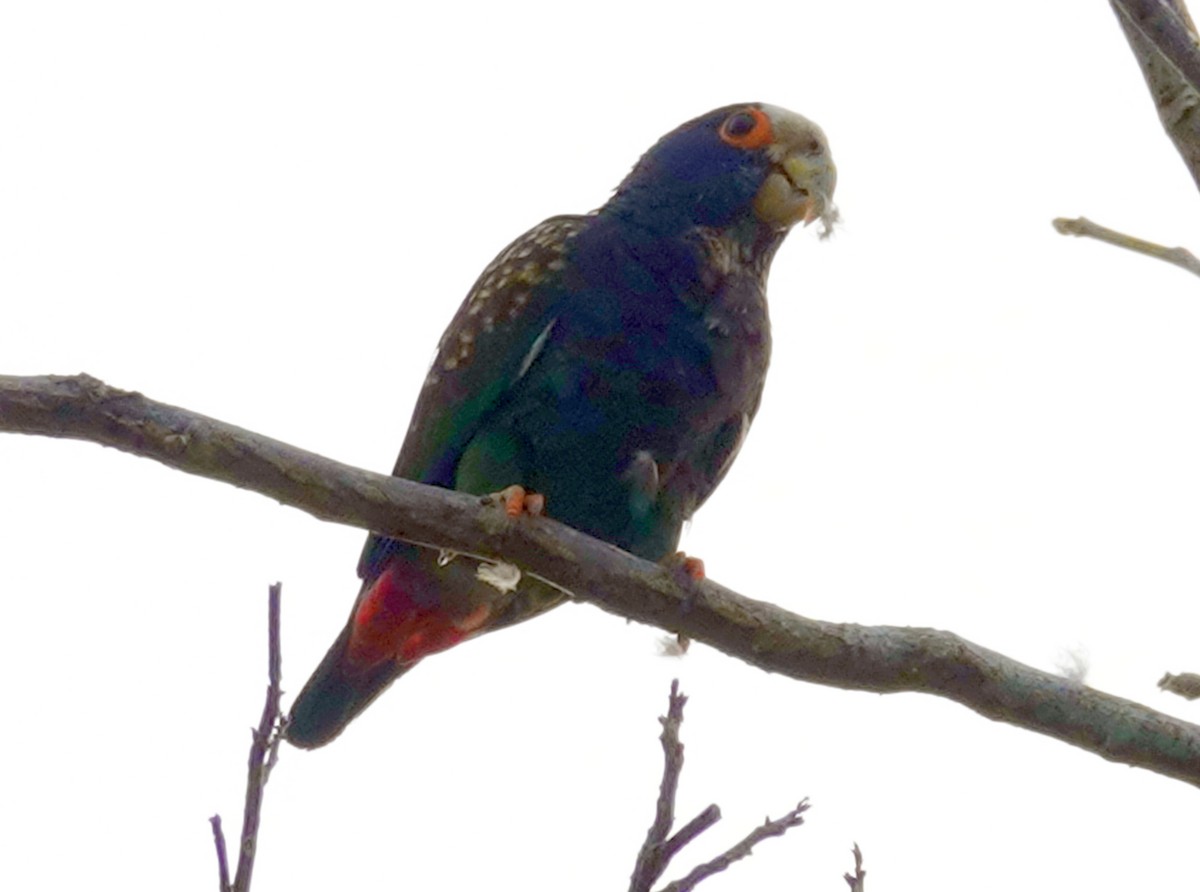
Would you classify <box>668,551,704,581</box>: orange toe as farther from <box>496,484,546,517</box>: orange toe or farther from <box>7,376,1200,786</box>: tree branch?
<box>496,484,546,517</box>: orange toe

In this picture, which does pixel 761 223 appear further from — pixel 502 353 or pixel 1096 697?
pixel 1096 697

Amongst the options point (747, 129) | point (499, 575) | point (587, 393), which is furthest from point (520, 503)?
point (747, 129)

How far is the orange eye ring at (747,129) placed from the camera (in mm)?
4695

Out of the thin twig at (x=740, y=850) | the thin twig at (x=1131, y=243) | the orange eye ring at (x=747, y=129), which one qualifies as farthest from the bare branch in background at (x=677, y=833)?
the orange eye ring at (x=747, y=129)

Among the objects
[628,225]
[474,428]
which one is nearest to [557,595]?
[474,428]

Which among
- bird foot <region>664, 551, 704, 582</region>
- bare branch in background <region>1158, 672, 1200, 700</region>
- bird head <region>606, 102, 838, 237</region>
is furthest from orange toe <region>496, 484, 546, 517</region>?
bird head <region>606, 102, 838, 237</region>

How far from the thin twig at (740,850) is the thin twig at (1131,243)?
3.19ft

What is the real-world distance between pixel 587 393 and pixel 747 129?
119 centimetres

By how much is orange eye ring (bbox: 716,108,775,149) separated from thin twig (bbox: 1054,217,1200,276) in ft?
8.32

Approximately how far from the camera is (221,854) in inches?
83.4

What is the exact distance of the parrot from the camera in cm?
398

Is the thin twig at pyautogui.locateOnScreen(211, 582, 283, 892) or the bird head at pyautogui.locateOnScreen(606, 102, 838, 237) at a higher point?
the bird head at pyautogui.locateOnScreen(606, 102, 838, 237)

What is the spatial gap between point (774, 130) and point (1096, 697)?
7.40 feet

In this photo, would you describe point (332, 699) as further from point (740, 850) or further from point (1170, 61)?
point (1170, 61)
